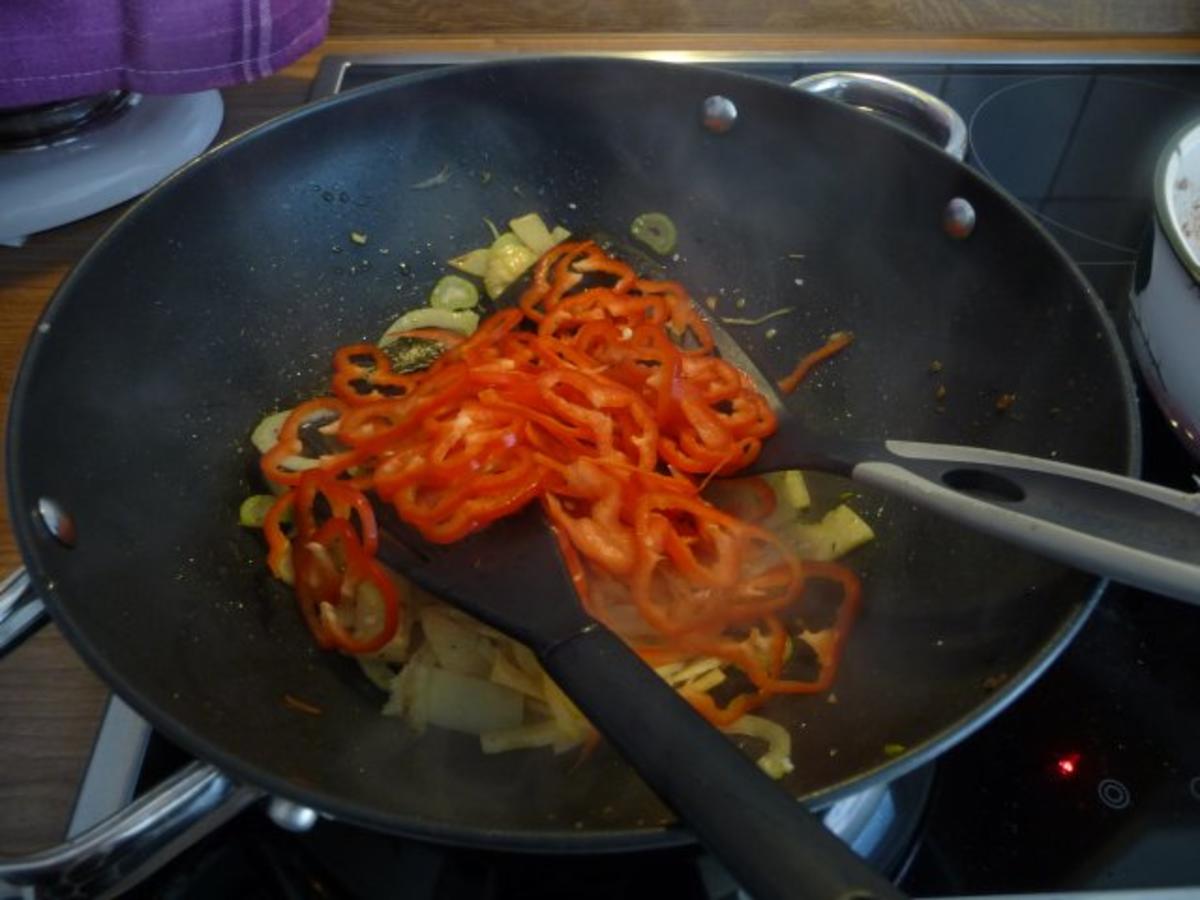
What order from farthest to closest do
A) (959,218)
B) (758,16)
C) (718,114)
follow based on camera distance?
(758,16) → (718,114) → (959,218)

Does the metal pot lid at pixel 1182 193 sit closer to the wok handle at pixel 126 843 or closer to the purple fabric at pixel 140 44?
the wok handle at pixel 126 843

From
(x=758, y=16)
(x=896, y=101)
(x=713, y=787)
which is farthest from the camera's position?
(x=758, y=16)

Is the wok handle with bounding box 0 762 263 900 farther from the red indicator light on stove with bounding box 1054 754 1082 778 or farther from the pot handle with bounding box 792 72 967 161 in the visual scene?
the pot handle with bounding box 792 72 967 161

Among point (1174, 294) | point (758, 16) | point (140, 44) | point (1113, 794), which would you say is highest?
point (140, 44)

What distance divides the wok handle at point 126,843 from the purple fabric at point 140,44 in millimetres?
816

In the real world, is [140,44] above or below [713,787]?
above

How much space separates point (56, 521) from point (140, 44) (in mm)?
647

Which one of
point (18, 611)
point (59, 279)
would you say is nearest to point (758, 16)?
point (59, 279)

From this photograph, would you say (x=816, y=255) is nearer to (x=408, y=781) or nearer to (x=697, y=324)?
(x=697, y=324)

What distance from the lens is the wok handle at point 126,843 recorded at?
0.57 metres

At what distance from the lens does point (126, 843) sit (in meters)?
0.59

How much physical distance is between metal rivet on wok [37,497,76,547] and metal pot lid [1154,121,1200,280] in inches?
34.3

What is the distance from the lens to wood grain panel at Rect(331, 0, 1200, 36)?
1.44 meters

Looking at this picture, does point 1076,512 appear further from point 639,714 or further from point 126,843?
point 126,843
